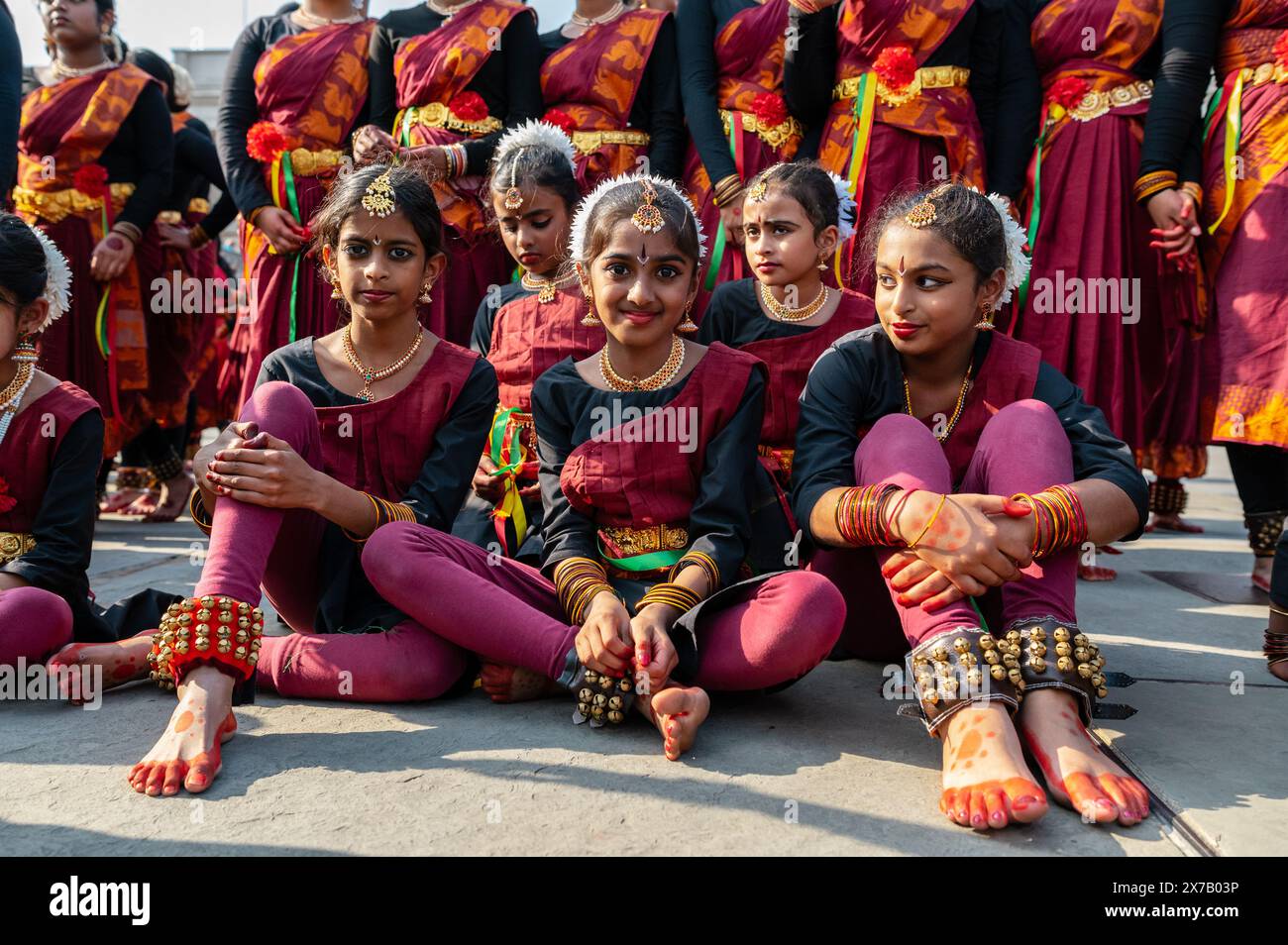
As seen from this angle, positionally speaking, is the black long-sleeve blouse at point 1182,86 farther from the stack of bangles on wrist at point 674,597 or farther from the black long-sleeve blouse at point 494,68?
the stack of bangles on wrist at point 674,597

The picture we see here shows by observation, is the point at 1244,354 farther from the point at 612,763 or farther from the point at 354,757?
the point at 354,757

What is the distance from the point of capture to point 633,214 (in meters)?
2.26

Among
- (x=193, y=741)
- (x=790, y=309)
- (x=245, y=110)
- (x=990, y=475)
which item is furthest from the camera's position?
(x=245, y=110)

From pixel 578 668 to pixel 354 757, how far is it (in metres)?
0.42

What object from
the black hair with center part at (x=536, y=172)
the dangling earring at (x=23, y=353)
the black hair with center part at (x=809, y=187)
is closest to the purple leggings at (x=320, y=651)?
the dangling earring at (x=23, y=353)

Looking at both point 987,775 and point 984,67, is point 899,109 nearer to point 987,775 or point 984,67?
point 984,67

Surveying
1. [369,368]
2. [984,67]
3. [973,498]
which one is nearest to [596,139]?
[984,67]

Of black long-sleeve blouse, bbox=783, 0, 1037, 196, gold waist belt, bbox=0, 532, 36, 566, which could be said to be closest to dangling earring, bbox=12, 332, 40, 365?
gold waist belt, bbox=0, 532, 36, 566

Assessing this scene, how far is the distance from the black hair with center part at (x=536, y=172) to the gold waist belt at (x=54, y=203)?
198 cm

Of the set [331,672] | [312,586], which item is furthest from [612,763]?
[312,586]

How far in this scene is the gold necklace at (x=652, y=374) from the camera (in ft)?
7.41

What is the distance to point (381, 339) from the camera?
243cm

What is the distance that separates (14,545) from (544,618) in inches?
46.4

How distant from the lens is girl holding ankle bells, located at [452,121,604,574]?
279cm
